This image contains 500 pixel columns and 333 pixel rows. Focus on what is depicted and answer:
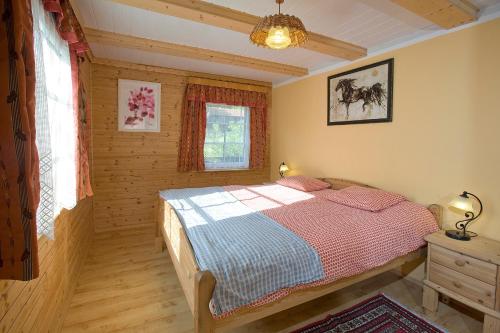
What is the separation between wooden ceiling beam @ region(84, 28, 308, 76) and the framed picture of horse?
715 millimetres

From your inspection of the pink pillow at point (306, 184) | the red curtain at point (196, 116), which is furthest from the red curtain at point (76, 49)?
the pink pillow at point (306, 184)

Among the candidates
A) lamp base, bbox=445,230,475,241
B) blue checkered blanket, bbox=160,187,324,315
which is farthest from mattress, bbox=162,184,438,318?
lamp base, bbox=445,230,475,241

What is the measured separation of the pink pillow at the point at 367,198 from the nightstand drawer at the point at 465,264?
0.50 m

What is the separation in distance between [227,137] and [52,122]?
2.90 m

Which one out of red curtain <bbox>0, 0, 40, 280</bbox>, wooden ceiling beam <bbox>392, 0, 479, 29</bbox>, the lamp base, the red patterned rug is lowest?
the red patterned rug

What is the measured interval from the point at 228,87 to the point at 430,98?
2.76 metres

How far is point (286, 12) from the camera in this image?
6.81 feet

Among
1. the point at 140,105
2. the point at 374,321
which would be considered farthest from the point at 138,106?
the point at 374,321

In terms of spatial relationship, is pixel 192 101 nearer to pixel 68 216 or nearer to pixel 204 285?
pixel 68 216

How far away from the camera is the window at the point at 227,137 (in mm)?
4184

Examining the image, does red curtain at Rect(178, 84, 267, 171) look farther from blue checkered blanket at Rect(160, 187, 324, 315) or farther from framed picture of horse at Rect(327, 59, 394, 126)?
blue checkered blanket at Rect(160, 187, 324, 315)

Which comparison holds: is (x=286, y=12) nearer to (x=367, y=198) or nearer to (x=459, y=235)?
(x=367, y=198)

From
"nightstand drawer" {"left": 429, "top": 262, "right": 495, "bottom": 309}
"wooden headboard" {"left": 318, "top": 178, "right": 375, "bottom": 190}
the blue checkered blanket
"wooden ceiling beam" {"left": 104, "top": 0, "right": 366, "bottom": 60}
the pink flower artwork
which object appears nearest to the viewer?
the blue checkered blanket

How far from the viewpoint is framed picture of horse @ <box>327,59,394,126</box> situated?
9.04 ft
